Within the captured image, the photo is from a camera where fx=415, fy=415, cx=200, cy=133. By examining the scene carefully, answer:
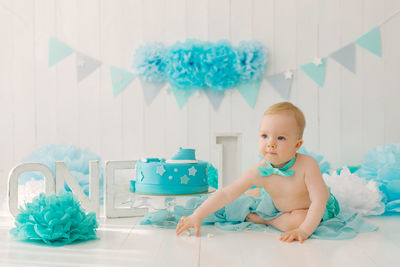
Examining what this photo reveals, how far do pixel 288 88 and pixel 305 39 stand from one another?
367 millimetres

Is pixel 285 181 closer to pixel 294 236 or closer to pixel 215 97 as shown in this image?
pixel 294 236

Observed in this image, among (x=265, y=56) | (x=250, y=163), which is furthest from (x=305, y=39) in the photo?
(x=250, y=163)

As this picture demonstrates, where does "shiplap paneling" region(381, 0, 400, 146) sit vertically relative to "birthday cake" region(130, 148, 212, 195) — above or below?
above

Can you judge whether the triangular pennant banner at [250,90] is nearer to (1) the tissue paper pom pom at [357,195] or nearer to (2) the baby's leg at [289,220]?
(1) the tissue paper pom pom at [357,195]

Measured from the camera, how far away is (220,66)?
2.80 metres

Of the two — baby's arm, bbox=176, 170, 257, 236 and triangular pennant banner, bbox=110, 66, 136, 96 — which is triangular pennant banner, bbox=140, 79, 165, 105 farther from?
baby's arm, bbox=176, 170, 257, 236

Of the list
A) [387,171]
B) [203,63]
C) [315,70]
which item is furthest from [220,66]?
[387,171]

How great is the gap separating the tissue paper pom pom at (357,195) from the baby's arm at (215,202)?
0.63 metres

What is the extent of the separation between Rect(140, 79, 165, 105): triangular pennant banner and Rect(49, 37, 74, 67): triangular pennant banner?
1.87 feet

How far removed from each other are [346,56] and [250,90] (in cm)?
71

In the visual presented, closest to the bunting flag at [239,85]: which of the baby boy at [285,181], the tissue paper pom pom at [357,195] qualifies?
the tissue paper pom pom at [357,195]

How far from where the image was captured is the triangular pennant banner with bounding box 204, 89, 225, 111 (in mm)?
2914

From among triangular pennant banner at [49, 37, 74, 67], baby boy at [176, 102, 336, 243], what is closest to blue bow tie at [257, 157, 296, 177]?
baby boy at [176, 102, 336, 243]

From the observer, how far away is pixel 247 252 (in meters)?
1.41
